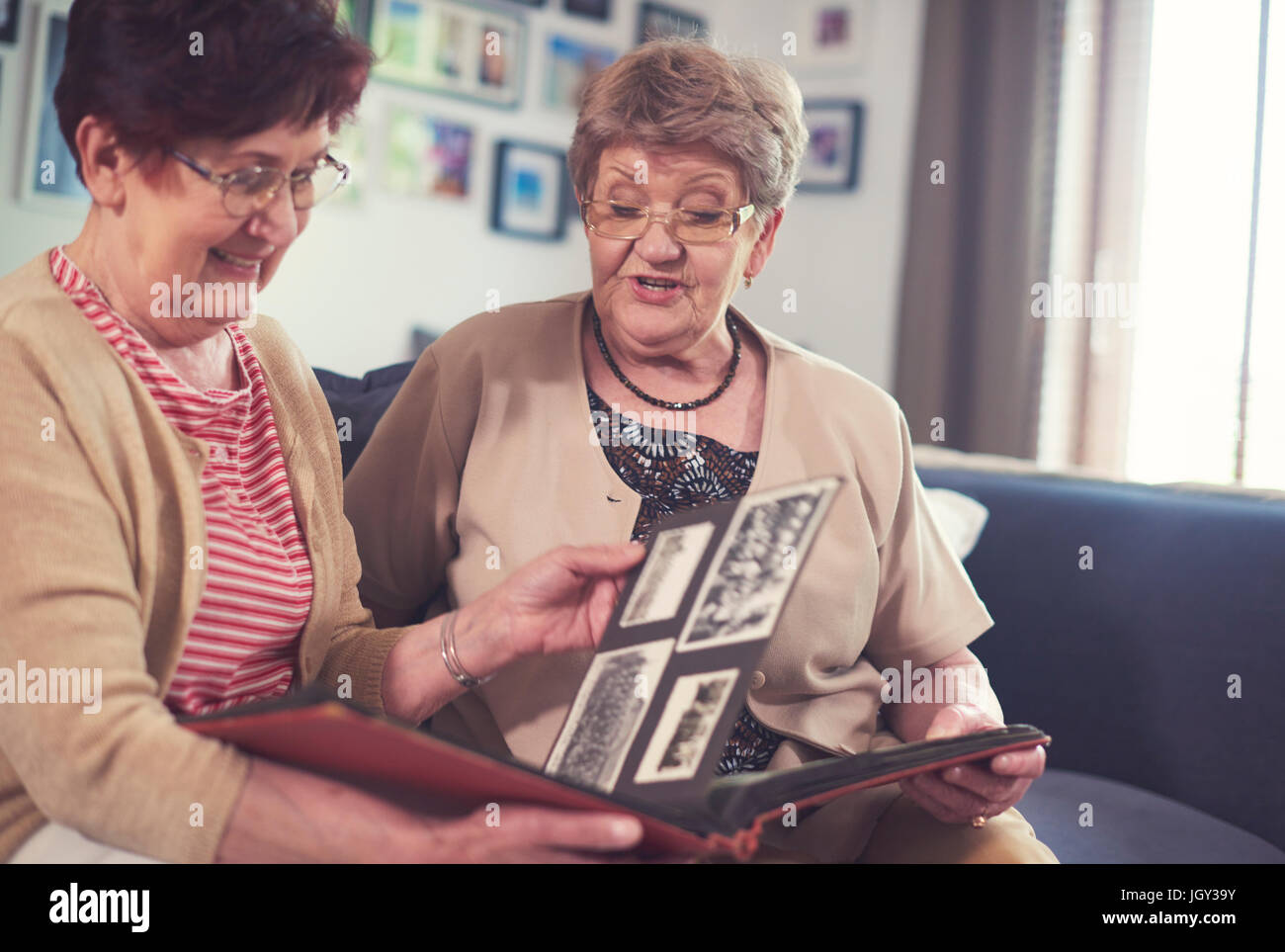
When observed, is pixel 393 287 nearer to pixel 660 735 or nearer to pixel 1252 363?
pixel 1252 363

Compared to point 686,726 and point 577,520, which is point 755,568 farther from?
point 577,520

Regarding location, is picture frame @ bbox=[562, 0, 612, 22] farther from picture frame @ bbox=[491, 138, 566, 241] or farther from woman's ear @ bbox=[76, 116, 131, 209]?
woman's ear @ bbox=[76, 116, 131, 209]

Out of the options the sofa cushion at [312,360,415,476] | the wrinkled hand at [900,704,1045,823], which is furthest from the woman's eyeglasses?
the wrinkled hand at [900,704,1045,823]

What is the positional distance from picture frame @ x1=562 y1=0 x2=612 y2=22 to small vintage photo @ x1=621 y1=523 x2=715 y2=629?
136 inches

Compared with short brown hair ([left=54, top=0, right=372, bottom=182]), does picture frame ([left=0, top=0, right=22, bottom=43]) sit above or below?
above

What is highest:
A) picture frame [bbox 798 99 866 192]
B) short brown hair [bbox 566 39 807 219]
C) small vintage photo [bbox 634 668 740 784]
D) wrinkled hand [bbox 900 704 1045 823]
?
picture frame [bbox 798 99 866 192]

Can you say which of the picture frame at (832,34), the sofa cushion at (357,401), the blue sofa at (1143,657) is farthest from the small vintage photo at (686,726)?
the picture frame at (832,34)

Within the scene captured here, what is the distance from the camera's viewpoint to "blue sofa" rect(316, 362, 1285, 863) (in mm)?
1617

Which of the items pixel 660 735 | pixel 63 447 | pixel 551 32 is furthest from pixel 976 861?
pixel 551 32

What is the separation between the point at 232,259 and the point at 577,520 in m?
0.51

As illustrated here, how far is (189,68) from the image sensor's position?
2.95 ft

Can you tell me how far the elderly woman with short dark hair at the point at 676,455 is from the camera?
1.34 meters

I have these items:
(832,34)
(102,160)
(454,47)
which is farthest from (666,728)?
(832,34)
